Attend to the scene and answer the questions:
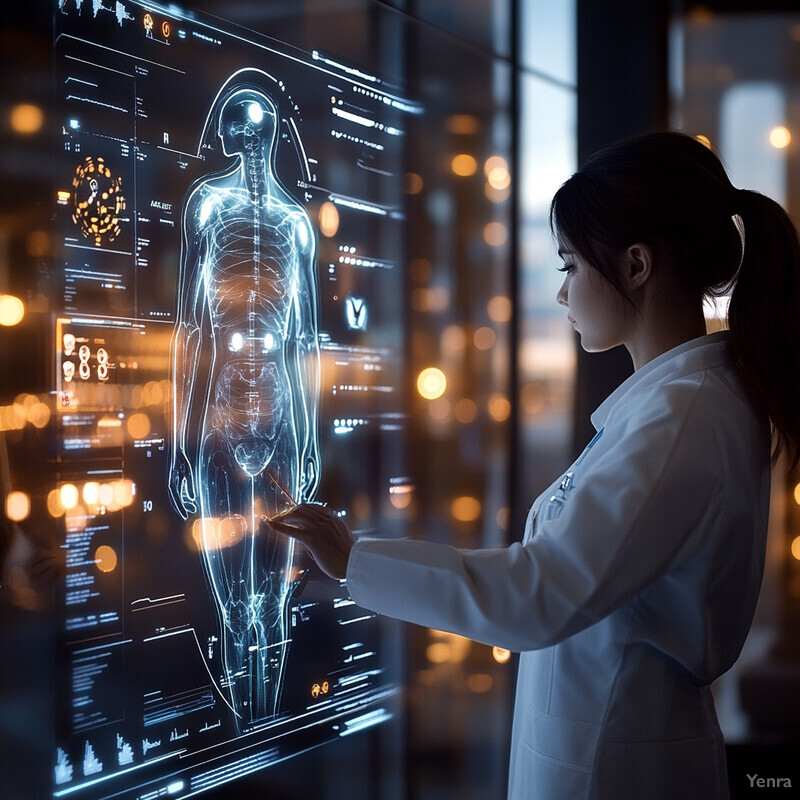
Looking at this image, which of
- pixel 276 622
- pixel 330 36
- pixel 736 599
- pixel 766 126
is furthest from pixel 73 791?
pixel 766 126

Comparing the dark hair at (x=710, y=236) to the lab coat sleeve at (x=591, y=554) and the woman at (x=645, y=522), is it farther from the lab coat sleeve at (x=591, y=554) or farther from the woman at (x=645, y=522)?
the lab coat sleeve at (x=591, y=554)

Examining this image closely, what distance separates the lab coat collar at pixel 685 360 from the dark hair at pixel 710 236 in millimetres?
26

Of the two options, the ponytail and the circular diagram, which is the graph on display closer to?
the circular diagram

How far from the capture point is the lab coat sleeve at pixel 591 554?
101cm

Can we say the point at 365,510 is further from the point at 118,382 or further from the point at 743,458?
the point at 743,458

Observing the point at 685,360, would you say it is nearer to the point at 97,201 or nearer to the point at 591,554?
the point at 591,554

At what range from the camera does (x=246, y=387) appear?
1.61m

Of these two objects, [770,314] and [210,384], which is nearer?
[770,314]

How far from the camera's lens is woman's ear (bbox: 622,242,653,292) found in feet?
3.90

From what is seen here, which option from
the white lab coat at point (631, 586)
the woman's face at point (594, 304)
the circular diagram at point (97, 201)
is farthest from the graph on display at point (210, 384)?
the woman's face at point (594, 304)

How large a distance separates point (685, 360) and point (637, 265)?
0.14 meters

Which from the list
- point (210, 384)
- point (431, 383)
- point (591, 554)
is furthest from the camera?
point (431, 383)

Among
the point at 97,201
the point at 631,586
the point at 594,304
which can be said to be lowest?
the point at 631,586

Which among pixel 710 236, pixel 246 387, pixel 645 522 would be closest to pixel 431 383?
pixel 246 387
